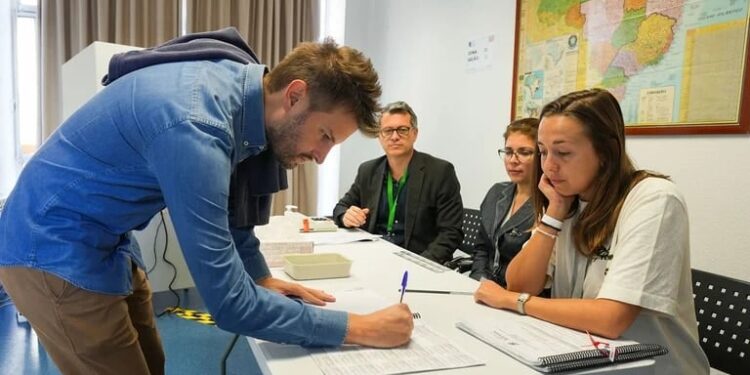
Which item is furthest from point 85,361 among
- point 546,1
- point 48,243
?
point 546,1

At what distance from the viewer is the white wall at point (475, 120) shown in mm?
1712

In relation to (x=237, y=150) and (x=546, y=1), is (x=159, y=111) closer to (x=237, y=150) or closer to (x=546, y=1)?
(x=237, y=150)

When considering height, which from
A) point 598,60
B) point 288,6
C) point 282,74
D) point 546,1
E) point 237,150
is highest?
point 288,6

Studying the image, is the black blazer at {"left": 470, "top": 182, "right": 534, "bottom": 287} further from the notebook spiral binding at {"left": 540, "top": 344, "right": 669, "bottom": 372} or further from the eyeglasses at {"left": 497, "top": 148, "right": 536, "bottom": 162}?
the notebook spiral binding at {"left": 540, "top": 344, "right": 669, "bottom": 372}

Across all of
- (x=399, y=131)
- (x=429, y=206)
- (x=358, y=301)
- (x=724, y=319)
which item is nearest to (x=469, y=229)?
(x=429, y=206)

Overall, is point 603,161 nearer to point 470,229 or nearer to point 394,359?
point 394,359

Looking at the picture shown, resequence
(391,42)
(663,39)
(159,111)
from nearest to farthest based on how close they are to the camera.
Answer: (159,111)
(663,39)
(391,42)

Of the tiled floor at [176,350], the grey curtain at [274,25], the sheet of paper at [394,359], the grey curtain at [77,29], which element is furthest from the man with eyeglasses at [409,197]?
the grey curtain at [77,29]

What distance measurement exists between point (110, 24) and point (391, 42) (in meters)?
2.14

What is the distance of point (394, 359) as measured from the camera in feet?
2.95

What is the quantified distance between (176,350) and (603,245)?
82.5 inches

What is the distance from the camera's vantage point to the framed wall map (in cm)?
167

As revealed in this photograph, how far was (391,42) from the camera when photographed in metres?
3.96

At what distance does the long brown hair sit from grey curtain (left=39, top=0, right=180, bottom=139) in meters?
3.50
